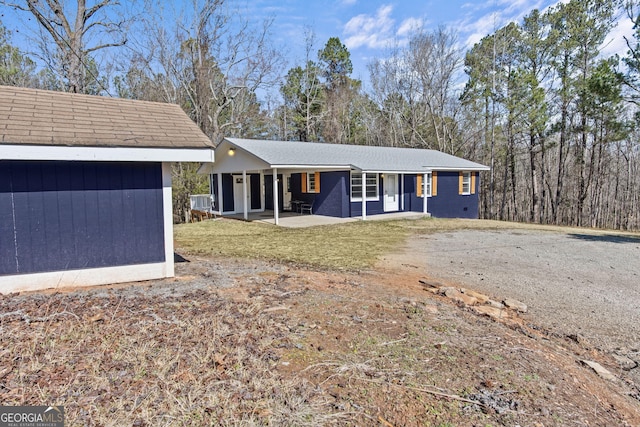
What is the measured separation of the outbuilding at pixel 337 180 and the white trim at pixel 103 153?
322 inches

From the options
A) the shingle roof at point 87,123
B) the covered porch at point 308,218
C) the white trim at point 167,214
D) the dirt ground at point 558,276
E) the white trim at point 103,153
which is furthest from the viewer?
the covered porch at point 308,218

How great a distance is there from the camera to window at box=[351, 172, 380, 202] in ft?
52.0

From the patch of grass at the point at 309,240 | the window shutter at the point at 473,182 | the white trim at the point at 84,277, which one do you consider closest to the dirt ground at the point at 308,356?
the white trim at the point at 84,277

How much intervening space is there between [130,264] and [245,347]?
3.21m

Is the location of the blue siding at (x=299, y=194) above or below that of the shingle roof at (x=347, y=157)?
below

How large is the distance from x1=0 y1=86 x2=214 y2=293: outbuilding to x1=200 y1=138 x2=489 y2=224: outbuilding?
832 centimetres

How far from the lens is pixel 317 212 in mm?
16594

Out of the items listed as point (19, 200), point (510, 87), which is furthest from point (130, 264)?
point (510, 87)

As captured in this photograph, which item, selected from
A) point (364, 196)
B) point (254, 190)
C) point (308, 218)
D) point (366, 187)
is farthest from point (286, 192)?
point (364, 196)

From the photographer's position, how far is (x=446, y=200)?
19.2 meters

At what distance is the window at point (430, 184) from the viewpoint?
18.2 m

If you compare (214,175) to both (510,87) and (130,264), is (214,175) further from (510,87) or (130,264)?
(510,87)

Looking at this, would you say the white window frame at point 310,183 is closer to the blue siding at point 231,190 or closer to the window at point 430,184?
the blue siding at point 231,190

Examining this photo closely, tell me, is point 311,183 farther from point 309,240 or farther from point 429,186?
point 309,240
